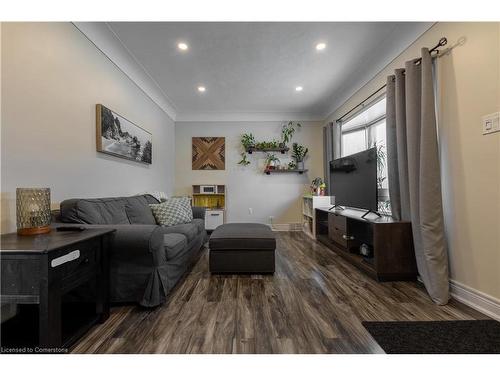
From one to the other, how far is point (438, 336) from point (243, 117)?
14.7ft

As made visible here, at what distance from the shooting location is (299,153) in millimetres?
4789

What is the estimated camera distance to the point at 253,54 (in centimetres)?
271

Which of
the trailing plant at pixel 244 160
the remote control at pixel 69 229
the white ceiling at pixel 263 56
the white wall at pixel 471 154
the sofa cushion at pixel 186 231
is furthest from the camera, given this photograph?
the trailing plant at pixel 244 160

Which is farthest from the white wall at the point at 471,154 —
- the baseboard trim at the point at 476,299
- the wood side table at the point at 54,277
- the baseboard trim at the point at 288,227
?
the baseboard trim at the point at 288,227

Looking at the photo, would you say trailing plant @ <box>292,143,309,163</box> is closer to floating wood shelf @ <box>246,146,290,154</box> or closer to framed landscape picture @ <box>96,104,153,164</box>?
floating wood shelf @ <box>246,146,290,154</box>

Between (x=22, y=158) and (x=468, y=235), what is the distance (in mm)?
3420

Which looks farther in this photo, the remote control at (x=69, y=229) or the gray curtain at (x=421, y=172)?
the gray curtain at (x=421, y=172)

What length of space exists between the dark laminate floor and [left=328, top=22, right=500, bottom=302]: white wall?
14.7 inches

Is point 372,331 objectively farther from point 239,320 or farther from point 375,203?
point 375,203

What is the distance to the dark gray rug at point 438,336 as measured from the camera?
1.19m

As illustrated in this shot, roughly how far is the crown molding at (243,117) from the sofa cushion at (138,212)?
8.81 ft

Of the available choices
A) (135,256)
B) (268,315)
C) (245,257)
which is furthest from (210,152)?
(268,315)

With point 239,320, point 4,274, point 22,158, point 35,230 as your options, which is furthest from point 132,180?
point 239,320

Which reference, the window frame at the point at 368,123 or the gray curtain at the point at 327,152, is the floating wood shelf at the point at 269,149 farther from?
the window frame at the point at 368,123
